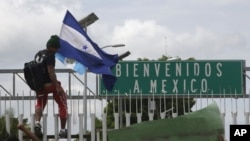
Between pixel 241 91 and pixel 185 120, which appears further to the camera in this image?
pixel 241 91

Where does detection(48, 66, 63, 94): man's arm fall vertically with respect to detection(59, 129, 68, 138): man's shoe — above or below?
above

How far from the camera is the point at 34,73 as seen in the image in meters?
11.5

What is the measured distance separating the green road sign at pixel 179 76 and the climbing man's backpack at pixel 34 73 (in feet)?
18.9

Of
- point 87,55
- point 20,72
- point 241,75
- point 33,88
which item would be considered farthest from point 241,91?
point 33,88

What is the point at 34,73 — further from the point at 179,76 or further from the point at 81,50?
the point at 179,76

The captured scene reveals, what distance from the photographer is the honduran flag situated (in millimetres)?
12516

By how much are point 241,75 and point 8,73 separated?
5278 mm

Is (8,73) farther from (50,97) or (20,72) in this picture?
(50,97)

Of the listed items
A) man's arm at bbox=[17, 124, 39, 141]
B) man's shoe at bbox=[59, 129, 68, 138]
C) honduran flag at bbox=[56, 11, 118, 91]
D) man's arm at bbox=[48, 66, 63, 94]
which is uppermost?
honduran flag at bbox=[56, 11, 118, 91]

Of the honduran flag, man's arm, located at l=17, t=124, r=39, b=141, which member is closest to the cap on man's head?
the honduran flag

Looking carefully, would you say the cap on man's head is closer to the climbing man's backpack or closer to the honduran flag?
the climbing man's backpack

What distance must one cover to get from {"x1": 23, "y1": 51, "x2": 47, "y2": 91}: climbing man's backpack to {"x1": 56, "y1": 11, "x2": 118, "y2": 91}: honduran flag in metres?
0.98

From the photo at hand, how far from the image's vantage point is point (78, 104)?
12305 mm

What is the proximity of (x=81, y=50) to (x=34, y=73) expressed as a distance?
130cm
